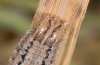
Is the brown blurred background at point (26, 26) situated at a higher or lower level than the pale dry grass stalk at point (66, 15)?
higher

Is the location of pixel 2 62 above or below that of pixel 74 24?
above

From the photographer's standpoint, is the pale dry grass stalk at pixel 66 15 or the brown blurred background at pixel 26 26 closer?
the pale dry grass stalk at pixel 66 15

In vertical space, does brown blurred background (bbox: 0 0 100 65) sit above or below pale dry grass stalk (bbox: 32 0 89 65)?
above

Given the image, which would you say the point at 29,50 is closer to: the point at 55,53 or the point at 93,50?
the point at 55,53

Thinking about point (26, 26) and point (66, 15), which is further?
point (26, 26)

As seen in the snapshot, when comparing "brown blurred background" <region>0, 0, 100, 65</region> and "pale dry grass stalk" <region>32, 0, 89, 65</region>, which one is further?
"brown blurred background" <region>0, 0, 100, 65</region>

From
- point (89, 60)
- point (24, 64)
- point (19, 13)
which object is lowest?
point (24, 64)

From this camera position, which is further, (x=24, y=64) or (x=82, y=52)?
(x=82, y=52)

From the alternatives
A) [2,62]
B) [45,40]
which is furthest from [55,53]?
[2,62]
